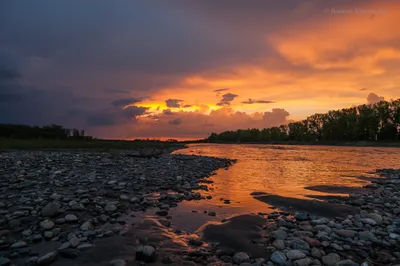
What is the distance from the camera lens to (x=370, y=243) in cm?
700

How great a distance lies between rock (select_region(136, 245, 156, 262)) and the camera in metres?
5.98

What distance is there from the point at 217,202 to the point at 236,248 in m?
4.70


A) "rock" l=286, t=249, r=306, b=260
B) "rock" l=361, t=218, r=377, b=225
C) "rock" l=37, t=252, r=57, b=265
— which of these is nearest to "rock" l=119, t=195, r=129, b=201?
"rock" l=37, t=252, r=57, b=265

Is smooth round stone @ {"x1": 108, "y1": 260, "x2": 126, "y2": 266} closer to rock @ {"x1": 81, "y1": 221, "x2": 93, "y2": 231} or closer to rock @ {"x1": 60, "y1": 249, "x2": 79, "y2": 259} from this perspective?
rock @ {"x1": 60, "y1": 249, "x2": 79, "y2": 259}

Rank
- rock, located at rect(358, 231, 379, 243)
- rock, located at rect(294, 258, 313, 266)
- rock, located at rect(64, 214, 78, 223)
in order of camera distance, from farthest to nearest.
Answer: rock, located at rect(64, 214, 78, 223)
rock, located at rect(358, 231, 379, 243)
rock, located at rect(294, 258, 313, 266)

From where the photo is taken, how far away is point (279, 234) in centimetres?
733

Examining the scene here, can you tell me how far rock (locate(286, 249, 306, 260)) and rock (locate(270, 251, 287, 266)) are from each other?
0.12m

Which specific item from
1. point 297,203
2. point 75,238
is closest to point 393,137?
point 297,203

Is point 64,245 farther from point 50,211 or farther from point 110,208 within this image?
point 110,208

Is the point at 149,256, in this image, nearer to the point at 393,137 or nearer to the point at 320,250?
the point at 320,250

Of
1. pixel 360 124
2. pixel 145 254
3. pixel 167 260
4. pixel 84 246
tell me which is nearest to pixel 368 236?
pixel 167 260

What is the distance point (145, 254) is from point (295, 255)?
11.2 ft

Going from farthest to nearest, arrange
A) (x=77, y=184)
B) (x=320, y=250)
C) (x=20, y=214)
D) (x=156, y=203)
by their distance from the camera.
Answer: (x=77, y=184) → (x=156, y=203) → (x=20, y=214) → (x=320, y=250)

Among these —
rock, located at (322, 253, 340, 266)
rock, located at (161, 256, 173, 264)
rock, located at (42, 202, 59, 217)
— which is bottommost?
rock, located at (161, 256, 173, 264)
